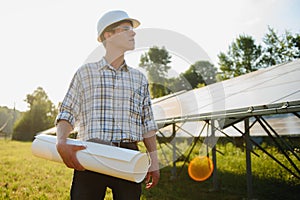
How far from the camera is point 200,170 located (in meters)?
7.87

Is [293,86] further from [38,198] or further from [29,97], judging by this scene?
[29,97]

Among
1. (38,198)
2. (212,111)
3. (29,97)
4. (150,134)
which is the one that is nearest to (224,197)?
(212,111)

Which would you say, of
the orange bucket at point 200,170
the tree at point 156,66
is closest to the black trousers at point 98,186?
the tree at point 156,66

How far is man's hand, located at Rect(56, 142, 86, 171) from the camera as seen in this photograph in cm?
176

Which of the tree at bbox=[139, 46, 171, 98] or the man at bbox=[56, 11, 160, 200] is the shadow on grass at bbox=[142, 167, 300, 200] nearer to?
the tree at bbox=[139, 46, 171, 98]

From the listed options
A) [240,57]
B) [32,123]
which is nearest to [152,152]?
[240,57]

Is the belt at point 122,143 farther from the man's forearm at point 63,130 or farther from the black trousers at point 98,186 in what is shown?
the man's forearm at point 63,130

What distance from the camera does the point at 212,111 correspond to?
4.31 metres

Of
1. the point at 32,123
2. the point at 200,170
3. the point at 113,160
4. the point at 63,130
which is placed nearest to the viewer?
the point at 113,160

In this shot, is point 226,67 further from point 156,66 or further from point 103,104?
point 103,104

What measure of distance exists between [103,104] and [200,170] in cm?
632

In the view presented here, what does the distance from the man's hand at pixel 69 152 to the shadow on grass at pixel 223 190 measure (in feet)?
12.1

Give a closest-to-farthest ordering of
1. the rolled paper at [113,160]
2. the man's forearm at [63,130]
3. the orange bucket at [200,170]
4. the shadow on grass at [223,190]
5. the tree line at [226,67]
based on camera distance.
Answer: the rolled paper at [113,160] → the man's forearm at [63,130] → the shadow on grass at [223,190] → the orange bucket at [200,170] → the tree line at [226,67]

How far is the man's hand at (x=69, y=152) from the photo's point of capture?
1761mm
